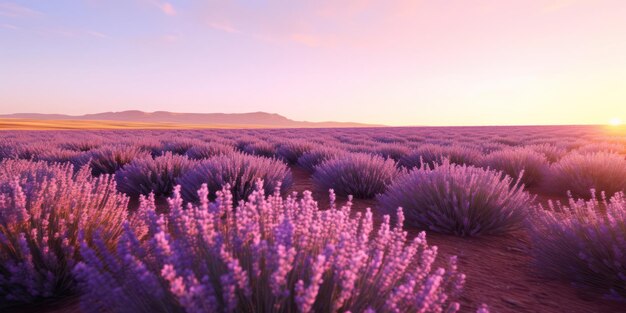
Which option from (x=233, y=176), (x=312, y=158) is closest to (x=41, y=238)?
(x=233, y=176)

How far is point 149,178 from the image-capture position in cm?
471

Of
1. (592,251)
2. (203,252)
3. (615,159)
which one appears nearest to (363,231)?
(203,252)

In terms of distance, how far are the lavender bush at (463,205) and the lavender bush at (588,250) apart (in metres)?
0.66

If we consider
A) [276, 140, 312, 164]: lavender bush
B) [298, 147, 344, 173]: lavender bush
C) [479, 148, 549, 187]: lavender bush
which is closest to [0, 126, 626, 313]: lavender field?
[479, 148, 549, 187]: lavender bush

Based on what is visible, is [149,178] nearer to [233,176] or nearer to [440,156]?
[233,176]

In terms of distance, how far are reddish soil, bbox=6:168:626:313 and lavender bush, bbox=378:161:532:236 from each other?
11 cm

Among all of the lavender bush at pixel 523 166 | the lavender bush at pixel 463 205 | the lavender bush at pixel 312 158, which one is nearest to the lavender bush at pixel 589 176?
the lavender bush at pixel 523 166

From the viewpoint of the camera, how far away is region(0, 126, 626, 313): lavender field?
1.31 m

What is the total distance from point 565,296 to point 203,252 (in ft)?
7.34

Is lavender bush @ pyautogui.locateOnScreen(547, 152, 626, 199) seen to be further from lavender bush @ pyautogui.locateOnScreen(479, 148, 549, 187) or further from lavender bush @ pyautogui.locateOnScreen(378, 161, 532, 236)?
lavender bush @ pyautogui.locateOnScreen(378, 161, 532, 236)

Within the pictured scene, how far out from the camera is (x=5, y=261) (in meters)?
2.00

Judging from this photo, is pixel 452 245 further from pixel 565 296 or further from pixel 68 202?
pixel 68 202

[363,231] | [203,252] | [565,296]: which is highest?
[363,231]

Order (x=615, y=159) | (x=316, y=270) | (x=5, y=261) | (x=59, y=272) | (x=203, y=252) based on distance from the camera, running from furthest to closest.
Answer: (x=615, y=159)
(x=59, y=272)
(x=5, y=261)
(x=203, y=252)
(x=316, y=270)
